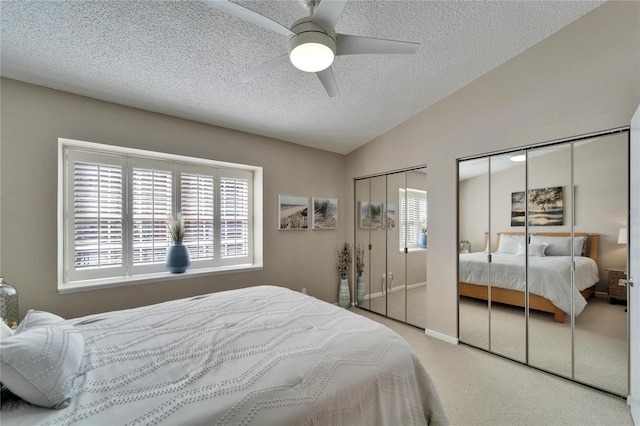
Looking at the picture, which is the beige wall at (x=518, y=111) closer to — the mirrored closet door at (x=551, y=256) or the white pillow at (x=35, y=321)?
the mirrored closet door at (x=551, y=256)

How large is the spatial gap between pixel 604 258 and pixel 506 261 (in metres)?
0.72

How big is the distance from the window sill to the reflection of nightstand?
3505 millimetres

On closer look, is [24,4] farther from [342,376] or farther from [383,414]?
[383,414]

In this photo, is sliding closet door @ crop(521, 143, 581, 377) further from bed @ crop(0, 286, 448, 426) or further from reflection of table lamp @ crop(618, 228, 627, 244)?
bed @ crop(0, 286, 448, 426)

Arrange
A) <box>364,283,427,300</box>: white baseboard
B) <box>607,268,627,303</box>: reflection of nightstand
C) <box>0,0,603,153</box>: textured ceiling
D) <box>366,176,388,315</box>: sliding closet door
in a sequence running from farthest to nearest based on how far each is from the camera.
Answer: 1. <box>366,176,388,315</box>: sliding closet door
2. <box>364,283,427,300</box>: white baseboard
3. <box>607,268,627,303</box>: reflection of nightstand
4. <box>0,0,603,153</box>: textured ceiling

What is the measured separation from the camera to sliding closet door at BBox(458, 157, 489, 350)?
2955 mm

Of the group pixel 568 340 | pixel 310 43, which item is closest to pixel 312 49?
pixel 310 43

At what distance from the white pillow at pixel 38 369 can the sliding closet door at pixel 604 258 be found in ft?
11.2

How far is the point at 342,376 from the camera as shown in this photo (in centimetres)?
122

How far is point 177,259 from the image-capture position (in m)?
3.02

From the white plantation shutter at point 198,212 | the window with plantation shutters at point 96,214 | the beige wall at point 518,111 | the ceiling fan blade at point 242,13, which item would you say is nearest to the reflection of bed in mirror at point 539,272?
the beige wall at point 518,111

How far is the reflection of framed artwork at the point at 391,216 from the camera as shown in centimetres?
393

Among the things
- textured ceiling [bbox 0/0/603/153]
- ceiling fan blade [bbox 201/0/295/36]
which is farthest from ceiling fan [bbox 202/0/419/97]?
textured ceiling [bbox 0/0/603/153]

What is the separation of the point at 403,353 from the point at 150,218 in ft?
9.33
